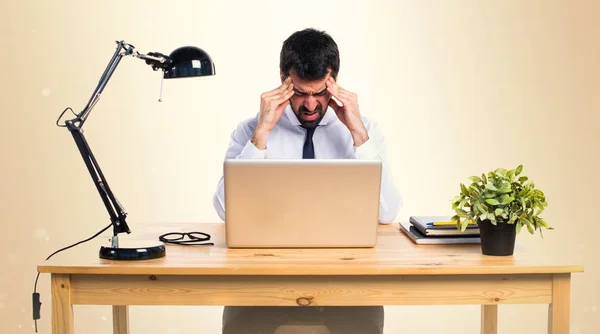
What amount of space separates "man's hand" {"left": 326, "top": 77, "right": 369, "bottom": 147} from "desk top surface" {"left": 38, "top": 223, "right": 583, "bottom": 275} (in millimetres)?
583

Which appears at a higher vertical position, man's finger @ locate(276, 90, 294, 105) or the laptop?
man's finger @ locate(276, 90, 294, 105)

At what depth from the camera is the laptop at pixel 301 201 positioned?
1810 mm

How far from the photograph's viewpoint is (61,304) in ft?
5.69

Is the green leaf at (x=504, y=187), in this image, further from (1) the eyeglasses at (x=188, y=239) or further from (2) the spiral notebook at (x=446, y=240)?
(1) the eyeglasses at (x=188, y=239)

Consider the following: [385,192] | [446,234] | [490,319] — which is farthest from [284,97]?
[490,319]

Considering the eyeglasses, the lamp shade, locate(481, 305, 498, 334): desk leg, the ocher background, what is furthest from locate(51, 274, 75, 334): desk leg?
the ocher background

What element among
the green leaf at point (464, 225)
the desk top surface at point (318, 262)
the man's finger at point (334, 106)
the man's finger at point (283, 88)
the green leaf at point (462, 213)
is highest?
the man's finger at point (283, 88)

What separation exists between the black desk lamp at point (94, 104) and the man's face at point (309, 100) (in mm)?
571

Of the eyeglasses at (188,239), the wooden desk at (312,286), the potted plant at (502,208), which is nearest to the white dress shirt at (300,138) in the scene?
the eyeglasses at (188,239)

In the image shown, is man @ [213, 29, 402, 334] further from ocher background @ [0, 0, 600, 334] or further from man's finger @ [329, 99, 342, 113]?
ocher background @ [0, 0, 600, 334]

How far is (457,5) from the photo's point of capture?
3820 millimetres

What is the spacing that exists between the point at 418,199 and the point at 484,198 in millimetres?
2075

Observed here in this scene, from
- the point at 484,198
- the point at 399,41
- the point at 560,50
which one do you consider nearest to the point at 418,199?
the point at 399,41

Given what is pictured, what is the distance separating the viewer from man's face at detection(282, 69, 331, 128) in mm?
2490
